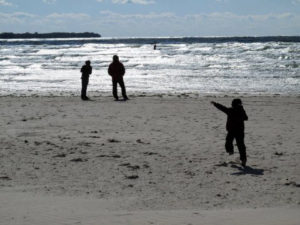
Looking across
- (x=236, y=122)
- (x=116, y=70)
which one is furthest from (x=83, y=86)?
(x=236, y=122)

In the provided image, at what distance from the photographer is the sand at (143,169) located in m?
5.39

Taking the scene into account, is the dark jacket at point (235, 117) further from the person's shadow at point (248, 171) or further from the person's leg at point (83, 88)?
the person's leg at point (83, 88)

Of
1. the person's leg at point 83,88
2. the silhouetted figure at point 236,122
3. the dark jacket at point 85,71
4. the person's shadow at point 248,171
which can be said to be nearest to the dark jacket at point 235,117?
the silhouetted figure at point 236,122

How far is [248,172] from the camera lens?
7086mm

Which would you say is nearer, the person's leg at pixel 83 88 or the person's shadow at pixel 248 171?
the person's shadow at pixel 248 171

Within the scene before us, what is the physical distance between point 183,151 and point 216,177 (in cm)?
163

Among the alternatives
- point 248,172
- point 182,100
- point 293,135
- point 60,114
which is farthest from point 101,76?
point 248,172

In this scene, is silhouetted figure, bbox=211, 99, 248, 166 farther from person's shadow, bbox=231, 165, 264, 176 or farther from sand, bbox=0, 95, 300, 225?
sand, bbox=0, 95, 300, 225

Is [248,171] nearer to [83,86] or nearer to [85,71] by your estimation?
[83,86]

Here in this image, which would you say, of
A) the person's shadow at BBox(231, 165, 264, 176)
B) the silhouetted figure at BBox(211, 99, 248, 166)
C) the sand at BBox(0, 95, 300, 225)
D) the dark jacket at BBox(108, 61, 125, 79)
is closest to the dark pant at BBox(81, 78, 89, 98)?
the dark jacket at BBox(108, 61, 125, 79)

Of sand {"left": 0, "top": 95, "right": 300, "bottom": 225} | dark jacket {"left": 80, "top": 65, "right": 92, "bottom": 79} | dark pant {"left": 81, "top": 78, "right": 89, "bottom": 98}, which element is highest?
dark jacket {"left": 80, "top": 65, "right": 92, "bottom": 79}

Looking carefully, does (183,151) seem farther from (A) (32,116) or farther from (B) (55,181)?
(A) (32,116)

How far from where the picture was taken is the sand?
539cm

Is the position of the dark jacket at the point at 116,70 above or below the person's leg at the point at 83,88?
above
